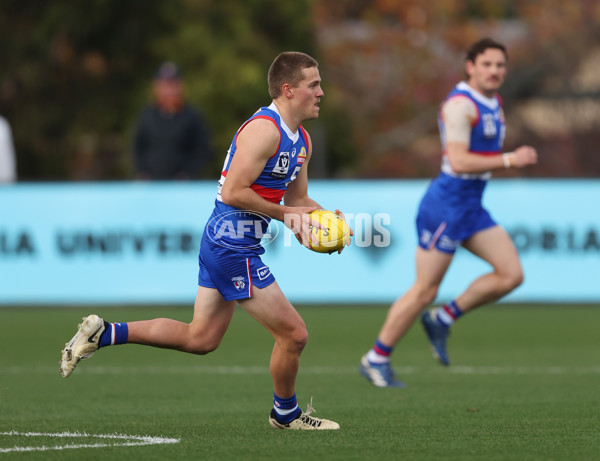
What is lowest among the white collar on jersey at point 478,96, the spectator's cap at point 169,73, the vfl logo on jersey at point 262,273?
the vfl logo on jersey at point 262,273

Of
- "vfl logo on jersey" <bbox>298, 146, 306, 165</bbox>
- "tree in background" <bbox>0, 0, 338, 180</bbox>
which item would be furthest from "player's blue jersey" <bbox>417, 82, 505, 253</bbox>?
"tree in background" <bbox>0, 0, 338, 180</bbox>

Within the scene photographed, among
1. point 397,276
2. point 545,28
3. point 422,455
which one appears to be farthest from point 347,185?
point 545,28

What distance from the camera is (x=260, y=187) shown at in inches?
283

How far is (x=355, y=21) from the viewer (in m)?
46.3

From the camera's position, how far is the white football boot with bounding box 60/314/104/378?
720 cm

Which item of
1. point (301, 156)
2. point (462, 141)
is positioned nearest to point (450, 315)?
point (462, 141)

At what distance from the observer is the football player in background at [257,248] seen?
22.9 ft

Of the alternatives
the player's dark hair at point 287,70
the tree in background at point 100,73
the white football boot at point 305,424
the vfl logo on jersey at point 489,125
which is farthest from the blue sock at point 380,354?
the tree in background at point 100,73

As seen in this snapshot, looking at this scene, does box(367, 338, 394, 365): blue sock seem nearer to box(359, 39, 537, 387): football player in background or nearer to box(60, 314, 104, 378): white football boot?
box(359, 39, 537, 387): football player in background

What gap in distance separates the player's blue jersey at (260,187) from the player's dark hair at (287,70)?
125 millimetres

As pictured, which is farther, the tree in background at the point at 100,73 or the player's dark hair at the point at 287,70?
the tree in background at the point at 100,73

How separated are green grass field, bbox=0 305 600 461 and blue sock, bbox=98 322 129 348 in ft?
1.61

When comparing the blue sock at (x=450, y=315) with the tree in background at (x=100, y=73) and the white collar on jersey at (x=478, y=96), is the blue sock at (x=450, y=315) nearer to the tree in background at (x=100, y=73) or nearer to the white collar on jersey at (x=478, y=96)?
the white collar on jersey at (x=478, y=96)

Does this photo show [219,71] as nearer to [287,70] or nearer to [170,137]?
[170,137]
